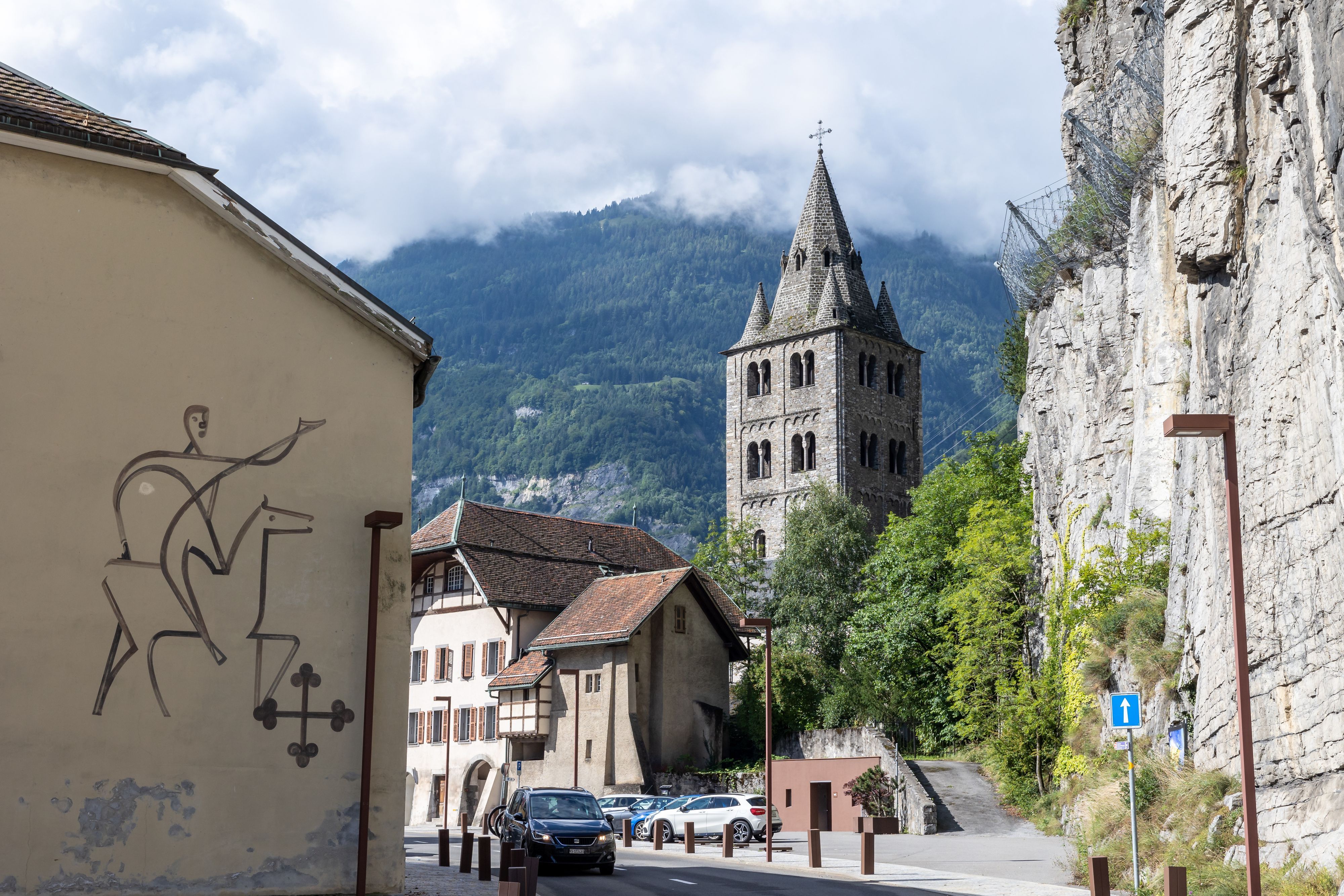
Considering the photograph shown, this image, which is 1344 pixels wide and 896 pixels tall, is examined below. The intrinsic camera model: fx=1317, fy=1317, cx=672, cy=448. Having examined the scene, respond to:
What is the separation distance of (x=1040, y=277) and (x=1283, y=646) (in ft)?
78.2

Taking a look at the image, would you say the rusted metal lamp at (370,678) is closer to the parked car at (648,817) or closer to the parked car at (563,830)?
the parked car at (563,830)

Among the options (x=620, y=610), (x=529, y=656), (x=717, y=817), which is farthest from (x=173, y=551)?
(x=529, y=656)

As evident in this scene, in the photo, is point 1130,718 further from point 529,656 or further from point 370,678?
point 529,656

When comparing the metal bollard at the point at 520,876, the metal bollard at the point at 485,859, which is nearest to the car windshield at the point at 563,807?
the metal bollard at the point at 485,859

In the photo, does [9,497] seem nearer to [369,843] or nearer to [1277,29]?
[369,843]

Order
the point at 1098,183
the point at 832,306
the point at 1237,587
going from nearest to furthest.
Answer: the point at 1237,587 → the point at 1098,183 → the point at 832,306

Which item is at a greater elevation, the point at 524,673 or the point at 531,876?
the point at 524,673

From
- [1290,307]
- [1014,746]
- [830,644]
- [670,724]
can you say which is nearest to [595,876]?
[1290,307]

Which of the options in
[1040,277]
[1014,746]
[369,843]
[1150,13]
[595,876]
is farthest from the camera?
[1040,277]

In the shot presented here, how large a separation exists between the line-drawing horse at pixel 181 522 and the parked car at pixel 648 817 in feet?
70.7

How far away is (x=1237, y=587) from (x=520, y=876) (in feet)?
27.2

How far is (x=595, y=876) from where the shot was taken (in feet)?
77.4

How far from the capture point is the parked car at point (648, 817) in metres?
36.4

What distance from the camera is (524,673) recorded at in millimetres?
46938
